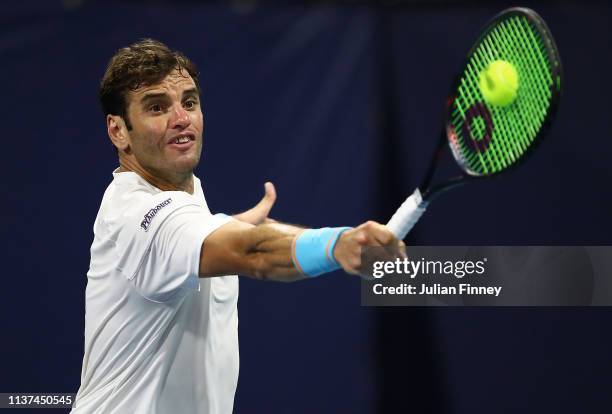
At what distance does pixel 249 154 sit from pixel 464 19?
98 centimetres

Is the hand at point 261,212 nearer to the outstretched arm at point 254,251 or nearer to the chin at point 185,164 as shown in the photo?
the chin at point 185,164

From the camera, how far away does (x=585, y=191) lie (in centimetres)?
329

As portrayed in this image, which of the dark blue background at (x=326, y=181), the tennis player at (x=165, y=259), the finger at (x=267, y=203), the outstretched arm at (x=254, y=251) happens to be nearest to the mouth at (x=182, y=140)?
the tennis player at (x=165, y=259)

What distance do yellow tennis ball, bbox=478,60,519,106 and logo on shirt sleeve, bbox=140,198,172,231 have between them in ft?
2.39

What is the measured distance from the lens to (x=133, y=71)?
2.08 metres

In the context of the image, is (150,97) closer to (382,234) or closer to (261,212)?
(261,212)

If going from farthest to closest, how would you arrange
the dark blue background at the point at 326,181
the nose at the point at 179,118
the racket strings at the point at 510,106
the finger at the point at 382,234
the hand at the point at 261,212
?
the dark blue background at the point at 326,181 < the hand at the point at 261,212 < the nose at the point at 179,118 < the racket strings at the point at 510,106 < the finger at the point at 382,234

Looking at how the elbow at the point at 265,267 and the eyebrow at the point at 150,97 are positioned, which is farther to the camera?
the eyebrow at the point at 150,97

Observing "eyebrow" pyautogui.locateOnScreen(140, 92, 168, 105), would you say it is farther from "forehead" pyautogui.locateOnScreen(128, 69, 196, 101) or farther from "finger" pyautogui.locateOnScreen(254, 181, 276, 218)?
"finger" pyautogui.locateOnScreen(254, 181, 276, 218)

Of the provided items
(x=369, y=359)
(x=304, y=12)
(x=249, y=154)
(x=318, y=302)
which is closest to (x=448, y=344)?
(x=369, y=359)

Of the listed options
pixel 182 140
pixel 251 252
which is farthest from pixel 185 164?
pixel 251 252

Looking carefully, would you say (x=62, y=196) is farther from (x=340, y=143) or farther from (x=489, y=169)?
(x=489, y=169)

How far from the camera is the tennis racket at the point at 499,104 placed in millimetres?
1723

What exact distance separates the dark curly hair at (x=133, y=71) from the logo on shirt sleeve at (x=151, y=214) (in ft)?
1.21
